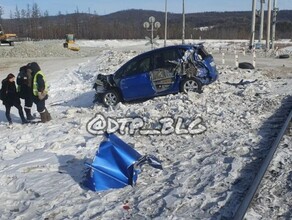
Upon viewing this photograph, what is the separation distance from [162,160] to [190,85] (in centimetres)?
616

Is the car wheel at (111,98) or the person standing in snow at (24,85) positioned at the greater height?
the person standing in snow at (24,85)

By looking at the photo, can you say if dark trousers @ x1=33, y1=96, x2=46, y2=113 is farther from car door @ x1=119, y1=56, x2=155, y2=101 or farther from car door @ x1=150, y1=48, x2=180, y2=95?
car door @ x1=150, y1=48, x2=180, y2=95

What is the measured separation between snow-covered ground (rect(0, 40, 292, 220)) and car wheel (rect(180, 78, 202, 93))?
0.28 meters

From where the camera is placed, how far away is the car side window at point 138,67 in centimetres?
1398

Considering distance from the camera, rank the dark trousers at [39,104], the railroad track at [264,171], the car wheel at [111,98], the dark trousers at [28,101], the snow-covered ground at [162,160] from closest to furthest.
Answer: the railroad track at [264,171]
the snow-covered ground at [162,160]
the dark trousers at [39,104]
the dark trousers at [28,101]
the car wheel at [111,98]

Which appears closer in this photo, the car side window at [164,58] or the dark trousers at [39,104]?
the dark trousers at [39,104]

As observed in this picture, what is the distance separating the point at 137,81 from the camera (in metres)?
13.9

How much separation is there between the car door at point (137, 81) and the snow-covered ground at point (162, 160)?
51 cm

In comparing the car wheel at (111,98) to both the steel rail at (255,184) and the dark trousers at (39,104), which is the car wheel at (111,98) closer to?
the dark trousers at (39,104)

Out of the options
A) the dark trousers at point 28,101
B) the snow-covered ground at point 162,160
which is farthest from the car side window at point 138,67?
the dark trousers at point 28,101

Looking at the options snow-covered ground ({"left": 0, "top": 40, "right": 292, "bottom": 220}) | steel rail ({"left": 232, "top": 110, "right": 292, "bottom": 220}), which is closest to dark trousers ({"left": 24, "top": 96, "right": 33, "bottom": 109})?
snow-covered ground ({"left": 0, "top": 40, "right": 292, "bottom": 220})

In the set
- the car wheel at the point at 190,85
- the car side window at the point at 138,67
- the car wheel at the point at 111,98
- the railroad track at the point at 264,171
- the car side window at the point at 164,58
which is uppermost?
the car side window at the point at 164,58

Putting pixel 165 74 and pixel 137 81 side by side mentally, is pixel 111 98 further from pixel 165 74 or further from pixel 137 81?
pixel 165 74

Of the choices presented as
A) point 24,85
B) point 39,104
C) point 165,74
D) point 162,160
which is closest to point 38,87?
point 39,104
